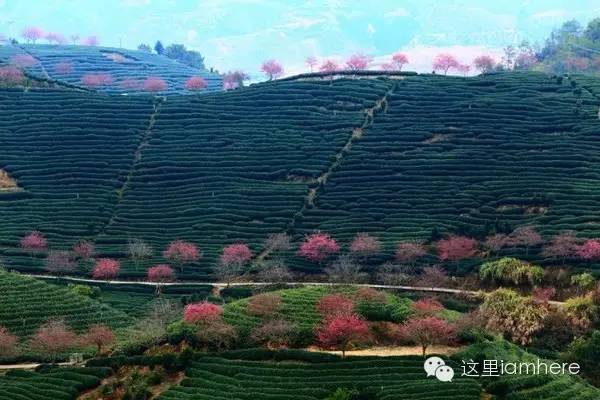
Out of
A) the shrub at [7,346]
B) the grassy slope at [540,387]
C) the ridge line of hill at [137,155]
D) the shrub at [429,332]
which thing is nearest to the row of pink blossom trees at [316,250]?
the ridge line of hill at [137,155]

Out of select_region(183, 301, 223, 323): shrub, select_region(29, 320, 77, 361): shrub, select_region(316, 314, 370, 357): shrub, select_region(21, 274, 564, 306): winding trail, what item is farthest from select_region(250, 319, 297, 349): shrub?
select_region(21, 274, 564, 306): winding trail

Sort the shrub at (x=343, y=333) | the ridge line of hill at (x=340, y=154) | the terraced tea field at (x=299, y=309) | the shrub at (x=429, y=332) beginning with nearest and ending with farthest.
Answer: the shrub at (x=429, y=332), the shrub at (x=343, y=333), the terraced tea field at (x=299, y=309), the ridge line of hill at (x=340, y=154)

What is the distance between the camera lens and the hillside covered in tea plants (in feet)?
248

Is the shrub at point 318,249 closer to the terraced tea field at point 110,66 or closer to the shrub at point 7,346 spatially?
the shrub at point 7,346

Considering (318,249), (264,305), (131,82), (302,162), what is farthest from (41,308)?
(131,82)

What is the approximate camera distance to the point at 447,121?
9281cm

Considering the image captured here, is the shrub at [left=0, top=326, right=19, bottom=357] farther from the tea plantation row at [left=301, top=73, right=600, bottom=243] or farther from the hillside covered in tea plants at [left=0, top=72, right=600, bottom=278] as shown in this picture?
the tea plantation row at [left=301, top=73, right=600, bottom=243]

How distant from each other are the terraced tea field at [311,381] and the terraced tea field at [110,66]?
107911 mm

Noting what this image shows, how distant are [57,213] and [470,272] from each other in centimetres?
4235

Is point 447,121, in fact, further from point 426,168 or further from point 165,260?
point 165,260

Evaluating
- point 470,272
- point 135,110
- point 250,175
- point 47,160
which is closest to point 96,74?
point 135,110

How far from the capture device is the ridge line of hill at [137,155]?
3208 inches

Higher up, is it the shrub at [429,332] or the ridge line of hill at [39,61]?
the ridge line of hill at [39,61]

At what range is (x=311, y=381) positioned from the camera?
38.5 m
